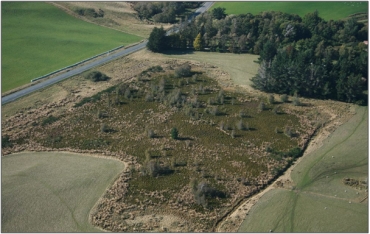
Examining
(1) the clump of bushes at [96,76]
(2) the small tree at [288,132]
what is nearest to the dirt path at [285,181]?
(2) the small tree at [288,132]

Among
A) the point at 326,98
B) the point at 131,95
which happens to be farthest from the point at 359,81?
the point at 131,95

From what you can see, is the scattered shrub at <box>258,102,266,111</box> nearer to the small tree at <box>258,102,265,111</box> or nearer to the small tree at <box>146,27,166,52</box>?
the small tree at <box>258,102,265,111</box>

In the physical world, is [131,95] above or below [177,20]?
below

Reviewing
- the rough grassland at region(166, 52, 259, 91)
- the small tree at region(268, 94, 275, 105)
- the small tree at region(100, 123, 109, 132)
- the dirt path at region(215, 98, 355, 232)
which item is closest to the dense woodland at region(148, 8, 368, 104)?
the rough grassland at region(166, 52, 259, 91)

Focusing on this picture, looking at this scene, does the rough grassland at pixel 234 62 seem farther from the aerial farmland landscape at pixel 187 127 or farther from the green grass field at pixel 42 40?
the green grass field at pixel 42 40

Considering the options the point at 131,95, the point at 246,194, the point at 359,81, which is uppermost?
the point at 359,81

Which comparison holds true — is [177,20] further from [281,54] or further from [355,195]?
[355,195]
